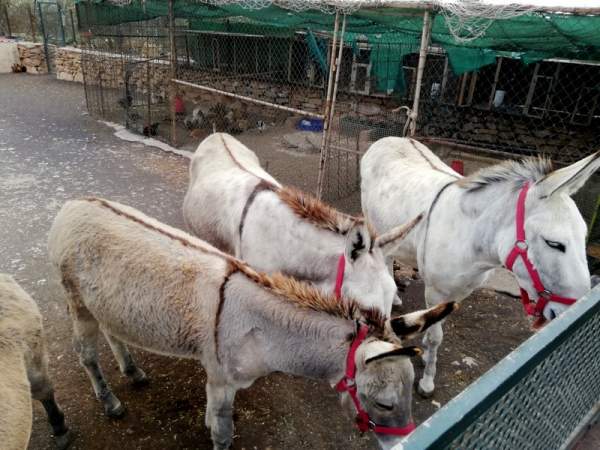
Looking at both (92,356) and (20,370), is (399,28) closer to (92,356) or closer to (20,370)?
(92,356)

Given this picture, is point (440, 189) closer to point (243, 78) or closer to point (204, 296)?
point (204, 296)

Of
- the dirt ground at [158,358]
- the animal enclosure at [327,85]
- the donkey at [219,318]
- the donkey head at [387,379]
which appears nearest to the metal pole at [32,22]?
the animal enclosure at [327,85]

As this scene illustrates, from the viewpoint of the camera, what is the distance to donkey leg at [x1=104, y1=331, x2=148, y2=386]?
3061 mm

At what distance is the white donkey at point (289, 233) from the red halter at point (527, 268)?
645 mm

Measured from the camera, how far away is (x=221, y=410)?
2.38 meters

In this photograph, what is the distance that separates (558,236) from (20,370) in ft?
9.51

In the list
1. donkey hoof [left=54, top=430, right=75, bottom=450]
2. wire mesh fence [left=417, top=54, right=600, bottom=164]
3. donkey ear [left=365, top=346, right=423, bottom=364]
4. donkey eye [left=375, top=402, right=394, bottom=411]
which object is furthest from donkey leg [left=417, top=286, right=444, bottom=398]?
wire mesh fence [left=417, top=54, right=600, bottom=164]

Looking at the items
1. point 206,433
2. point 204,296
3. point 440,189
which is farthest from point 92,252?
point 440,189

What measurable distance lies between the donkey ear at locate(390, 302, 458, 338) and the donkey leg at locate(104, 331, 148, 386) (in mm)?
2182

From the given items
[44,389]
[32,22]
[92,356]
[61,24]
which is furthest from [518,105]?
[32,22]

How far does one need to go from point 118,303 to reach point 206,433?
1201mm

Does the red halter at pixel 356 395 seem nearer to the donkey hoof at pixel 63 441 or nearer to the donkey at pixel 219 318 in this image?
the donkey at pixel 219 318

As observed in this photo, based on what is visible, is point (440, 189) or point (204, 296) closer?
point (204, 296)

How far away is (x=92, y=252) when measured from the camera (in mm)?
2500
